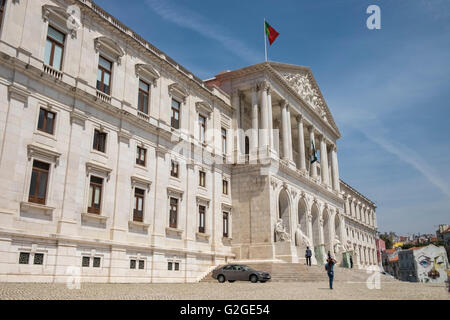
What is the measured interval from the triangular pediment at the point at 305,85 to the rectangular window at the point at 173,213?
62.5 ft

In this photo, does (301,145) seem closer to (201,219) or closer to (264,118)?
(264,118)

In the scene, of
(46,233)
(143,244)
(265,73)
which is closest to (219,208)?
(143,244)

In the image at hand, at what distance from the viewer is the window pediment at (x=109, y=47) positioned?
25984mm

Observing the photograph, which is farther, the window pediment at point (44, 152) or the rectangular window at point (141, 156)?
the rectangular window at point (141, 156)

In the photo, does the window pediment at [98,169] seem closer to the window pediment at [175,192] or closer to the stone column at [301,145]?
the window pediment at [175,192]

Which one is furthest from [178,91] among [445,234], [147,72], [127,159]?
[445,234]

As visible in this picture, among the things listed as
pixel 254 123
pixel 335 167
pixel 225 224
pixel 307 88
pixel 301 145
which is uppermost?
pixel 307 88

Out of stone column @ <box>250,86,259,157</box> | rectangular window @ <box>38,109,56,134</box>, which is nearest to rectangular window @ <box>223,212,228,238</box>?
stone column @ <box>250,86,259,157</box>

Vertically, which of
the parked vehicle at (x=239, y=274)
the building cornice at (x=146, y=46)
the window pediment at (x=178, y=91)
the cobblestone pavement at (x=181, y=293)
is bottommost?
the cobblestone pavement at (x=181, y=293)

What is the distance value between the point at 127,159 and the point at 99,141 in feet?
7.72

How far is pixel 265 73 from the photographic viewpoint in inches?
1572

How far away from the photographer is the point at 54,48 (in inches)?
915

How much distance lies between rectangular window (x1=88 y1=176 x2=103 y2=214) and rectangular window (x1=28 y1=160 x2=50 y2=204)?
3.10 m

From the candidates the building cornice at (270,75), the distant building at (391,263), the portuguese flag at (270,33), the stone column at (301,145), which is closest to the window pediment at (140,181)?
the building cornice at (270,75)
